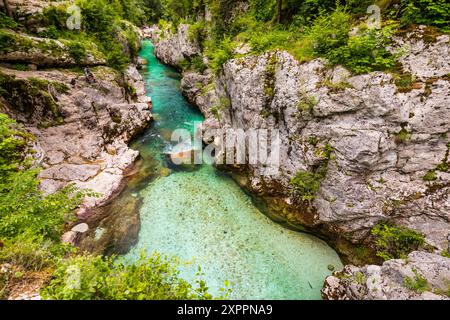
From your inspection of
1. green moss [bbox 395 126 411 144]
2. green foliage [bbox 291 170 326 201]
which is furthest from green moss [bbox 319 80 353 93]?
green foliage [bbox 291 170 326 201]

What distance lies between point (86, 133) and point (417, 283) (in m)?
17.7

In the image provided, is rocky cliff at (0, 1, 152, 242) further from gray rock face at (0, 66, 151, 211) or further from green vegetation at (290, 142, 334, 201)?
green vegetation at (290, 142, 334, 201)

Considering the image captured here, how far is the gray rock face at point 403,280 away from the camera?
6.12 meters

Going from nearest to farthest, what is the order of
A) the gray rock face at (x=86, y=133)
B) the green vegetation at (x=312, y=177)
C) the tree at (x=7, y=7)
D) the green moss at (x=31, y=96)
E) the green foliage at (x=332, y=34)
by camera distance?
1. the green foliage at (x=332, y=34)
2. the green vegetation at (x=312, y=177)
3. the green moss at (x=31, y=96)
4. the gray rock face at (x=86, y=133)
5. the tree at (x=7, y=7)

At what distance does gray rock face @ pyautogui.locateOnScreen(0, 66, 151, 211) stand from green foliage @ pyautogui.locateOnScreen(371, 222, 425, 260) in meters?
12.9

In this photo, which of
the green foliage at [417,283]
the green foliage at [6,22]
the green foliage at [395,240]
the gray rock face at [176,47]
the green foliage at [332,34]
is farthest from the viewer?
the gray rock face at [176,47]

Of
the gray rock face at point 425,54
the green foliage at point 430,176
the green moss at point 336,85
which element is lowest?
the green foliage at point 430,176

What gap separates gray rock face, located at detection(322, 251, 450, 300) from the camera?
6.12 meters

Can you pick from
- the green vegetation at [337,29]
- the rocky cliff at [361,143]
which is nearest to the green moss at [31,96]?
the green vegetation at [337,29]

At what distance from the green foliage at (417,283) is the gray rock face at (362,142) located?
214cm

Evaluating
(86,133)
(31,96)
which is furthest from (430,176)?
(31,96)

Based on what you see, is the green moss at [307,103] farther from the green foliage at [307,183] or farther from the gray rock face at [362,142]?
the green foliage at [307,183]

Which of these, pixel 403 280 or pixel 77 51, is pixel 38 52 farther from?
pixel 403 280

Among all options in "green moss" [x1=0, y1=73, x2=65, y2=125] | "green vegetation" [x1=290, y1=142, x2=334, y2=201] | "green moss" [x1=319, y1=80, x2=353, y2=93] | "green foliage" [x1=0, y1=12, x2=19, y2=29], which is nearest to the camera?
"green moss" [x1=319, y1=80, x2=353, y2=93]
